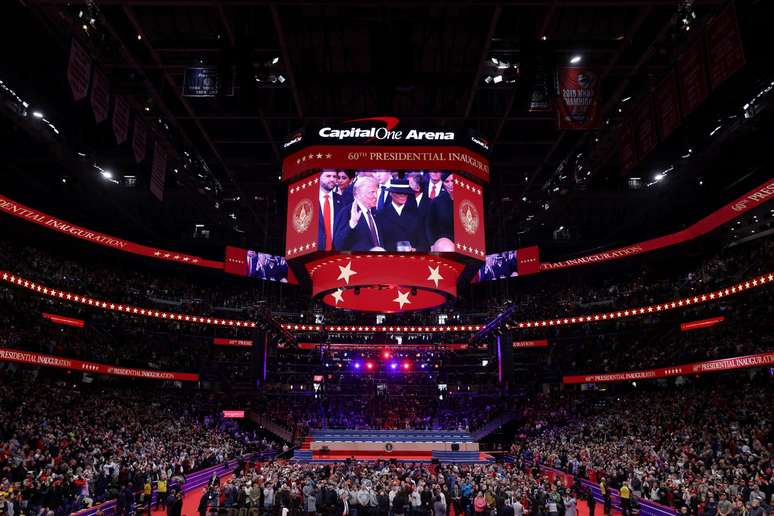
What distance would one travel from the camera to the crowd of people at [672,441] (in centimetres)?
1655

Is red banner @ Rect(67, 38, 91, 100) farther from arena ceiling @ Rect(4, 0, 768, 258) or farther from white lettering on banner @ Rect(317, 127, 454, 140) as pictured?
white lettering on banner @ Rect(317, 127, 454, 140)

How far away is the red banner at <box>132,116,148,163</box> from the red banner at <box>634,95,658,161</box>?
13276 millimetres

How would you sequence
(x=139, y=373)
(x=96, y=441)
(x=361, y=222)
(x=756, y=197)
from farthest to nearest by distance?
(x=139, y=373), (x=96, y=441), (x=756, y=197), (x=361, y=222)

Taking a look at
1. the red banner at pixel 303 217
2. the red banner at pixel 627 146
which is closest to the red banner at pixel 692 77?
the red banner at pixel 627 146

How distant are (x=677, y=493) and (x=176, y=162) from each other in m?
19.5

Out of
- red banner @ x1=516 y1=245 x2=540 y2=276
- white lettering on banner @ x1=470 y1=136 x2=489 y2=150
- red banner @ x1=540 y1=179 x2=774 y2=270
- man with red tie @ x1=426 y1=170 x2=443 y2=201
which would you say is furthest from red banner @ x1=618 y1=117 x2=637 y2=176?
red banner @ x1=516 y1=245 x2=540 y2=276

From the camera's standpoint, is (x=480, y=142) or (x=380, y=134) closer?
(x=380, y=134)

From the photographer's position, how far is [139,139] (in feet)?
50.3

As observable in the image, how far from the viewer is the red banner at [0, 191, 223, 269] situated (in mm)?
24781

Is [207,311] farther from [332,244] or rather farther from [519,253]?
[332,244]

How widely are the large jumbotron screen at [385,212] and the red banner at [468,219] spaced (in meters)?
0.03

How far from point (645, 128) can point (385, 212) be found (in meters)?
6.74

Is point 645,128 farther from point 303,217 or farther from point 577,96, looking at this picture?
point 303,217

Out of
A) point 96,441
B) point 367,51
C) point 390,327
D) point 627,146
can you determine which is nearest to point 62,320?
point 96,441
